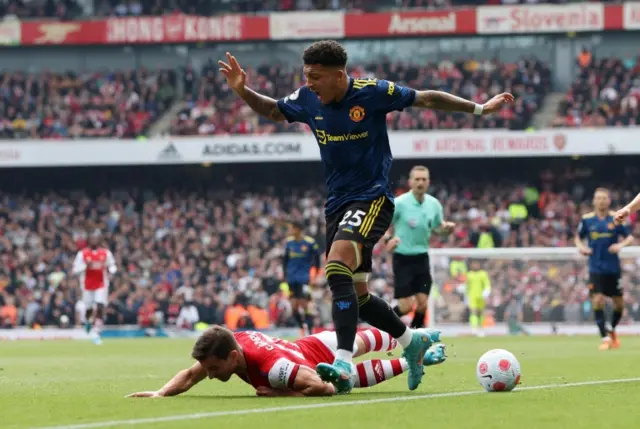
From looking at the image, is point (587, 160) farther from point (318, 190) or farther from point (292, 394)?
point (292, 394)

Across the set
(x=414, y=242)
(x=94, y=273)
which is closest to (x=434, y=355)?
(x=414, y=242)

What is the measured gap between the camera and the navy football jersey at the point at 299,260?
22.4 m

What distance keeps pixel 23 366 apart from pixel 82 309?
17.2m

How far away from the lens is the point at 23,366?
13344 millimetres

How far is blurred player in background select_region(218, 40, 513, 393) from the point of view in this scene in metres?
7.67

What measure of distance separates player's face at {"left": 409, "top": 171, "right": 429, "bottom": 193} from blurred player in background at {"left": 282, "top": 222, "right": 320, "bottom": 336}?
7.44m

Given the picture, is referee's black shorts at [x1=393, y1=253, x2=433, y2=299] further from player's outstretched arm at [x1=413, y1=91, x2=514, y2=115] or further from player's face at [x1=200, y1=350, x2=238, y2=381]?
player's face at [x1=200, y1=350, x2=238, y2=381]

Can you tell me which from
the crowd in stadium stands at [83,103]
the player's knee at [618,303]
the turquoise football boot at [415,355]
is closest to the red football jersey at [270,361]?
the turquoise football boot at [415,355]

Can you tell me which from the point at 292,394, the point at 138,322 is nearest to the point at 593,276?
the point at 292,394

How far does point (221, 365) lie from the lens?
7152 millimetres

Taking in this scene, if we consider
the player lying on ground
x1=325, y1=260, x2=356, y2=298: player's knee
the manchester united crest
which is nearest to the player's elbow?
the player lying on ground

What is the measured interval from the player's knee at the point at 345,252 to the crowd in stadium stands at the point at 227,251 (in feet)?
56.8

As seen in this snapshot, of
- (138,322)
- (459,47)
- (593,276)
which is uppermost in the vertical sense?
(459,47)

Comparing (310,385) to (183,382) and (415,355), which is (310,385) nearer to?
(183,382)
